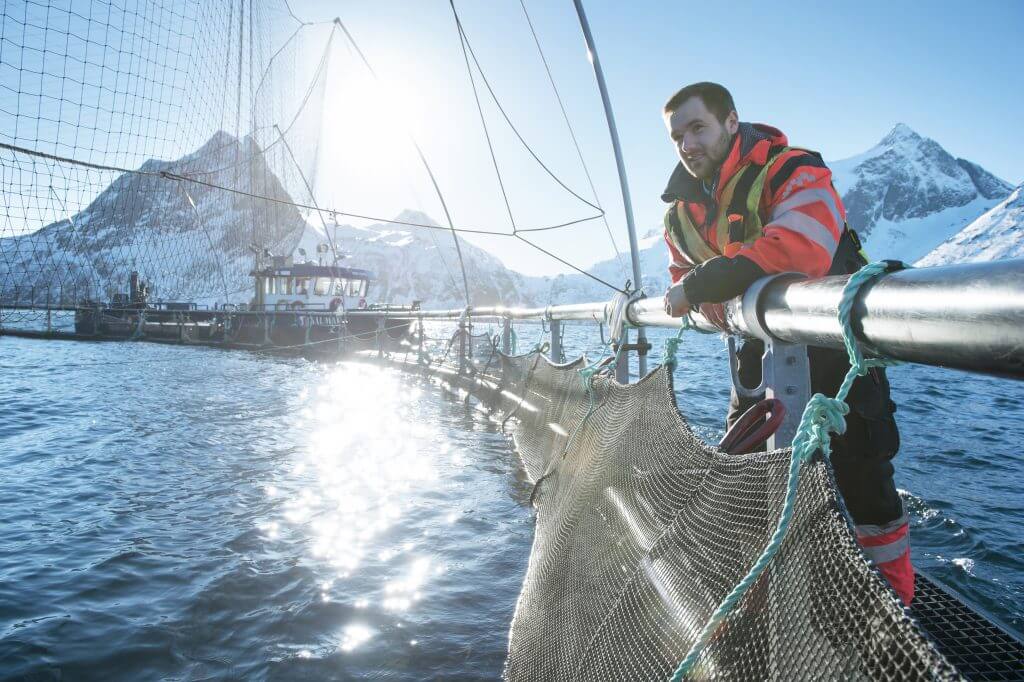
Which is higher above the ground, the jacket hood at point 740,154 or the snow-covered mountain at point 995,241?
the snow-covered mountain at point 995,241

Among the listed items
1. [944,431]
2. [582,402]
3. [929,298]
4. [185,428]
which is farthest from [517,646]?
[944,431]

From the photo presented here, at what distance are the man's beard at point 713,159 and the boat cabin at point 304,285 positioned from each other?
31.2 meters

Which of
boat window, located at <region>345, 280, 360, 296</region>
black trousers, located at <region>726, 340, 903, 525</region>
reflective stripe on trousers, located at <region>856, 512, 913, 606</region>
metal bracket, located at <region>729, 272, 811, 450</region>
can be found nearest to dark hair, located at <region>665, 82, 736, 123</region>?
metal bracket, located at <region>729, 272, 811, 450</region>

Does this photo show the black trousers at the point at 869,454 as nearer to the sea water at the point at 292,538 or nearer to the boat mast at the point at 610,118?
the sea water at the point at 292,538

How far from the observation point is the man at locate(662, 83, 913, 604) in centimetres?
168

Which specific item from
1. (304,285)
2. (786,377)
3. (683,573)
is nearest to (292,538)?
(683,573)

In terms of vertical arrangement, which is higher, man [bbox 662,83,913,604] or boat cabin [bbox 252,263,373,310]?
boat cabin [bbox 252,263,373,310]

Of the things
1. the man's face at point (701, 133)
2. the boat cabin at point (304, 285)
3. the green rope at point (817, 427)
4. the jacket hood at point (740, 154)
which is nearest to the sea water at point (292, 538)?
the green rope at point (817, 427)

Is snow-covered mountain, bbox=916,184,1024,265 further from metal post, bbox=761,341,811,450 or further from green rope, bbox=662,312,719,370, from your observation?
metal post, bbox=761,341,811,450

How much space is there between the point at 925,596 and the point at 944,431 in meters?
10.0

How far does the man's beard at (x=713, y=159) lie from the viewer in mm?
2225

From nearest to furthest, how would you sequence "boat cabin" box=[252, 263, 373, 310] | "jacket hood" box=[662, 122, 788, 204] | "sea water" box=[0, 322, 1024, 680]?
"jacket hood" box=[662, 122, 788, 204], "sea water" box=[0, 322, 1024, 680], "boat cabin" box=[252, 263, 373, 310]

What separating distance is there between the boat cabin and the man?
3125cm

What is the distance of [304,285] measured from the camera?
107ft
